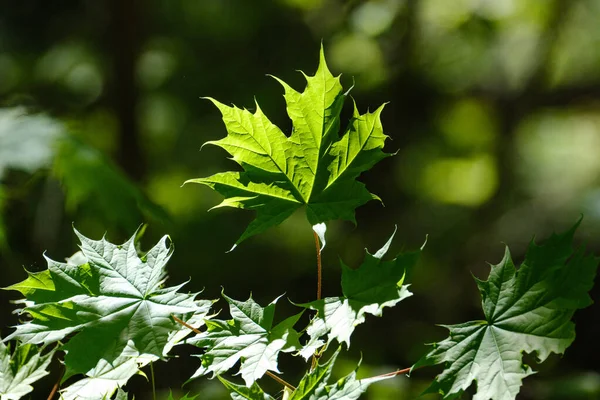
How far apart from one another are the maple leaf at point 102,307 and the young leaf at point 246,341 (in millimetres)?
23

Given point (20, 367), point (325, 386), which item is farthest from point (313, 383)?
point (20, 367)

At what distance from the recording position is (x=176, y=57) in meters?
2.99

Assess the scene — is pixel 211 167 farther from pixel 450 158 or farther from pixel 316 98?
pixel 316 98

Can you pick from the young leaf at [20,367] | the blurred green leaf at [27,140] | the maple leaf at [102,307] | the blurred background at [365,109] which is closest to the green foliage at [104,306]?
the maple leaf at [102,307]

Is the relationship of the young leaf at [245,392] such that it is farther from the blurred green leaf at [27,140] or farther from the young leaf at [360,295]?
the blurred green leaf at [27,140]

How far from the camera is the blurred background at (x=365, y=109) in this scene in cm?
250

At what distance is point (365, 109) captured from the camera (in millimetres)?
2590

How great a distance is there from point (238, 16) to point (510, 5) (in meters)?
1.15

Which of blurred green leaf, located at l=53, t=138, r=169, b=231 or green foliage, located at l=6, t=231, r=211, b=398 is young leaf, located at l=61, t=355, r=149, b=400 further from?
blurred green leaf, located at l=53, t=138, r=169, b=231

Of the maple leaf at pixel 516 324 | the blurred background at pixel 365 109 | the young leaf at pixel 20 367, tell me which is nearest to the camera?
the maple leaf at pixel 516 324

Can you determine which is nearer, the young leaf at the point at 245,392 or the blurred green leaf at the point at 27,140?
the young leaf at the point at 245,392

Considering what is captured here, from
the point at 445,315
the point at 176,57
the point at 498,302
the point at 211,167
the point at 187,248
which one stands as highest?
the point at 498,302

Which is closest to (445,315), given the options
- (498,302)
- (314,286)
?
(314,286)

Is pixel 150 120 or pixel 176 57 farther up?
pixel 176 57
